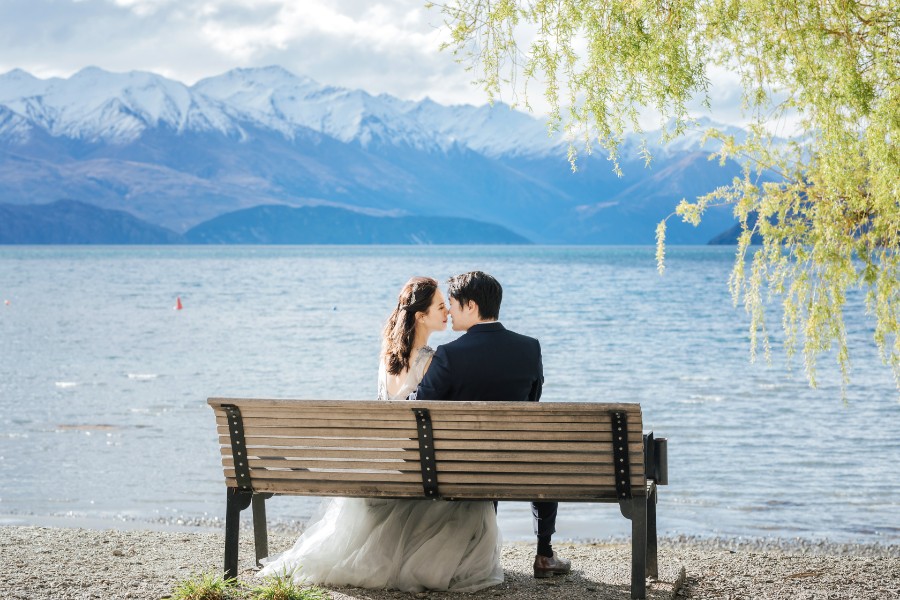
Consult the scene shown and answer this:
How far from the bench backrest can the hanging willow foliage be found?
8.97 ft

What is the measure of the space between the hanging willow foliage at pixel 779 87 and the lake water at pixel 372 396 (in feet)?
9.48

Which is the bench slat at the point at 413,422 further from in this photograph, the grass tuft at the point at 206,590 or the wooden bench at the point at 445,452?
the grass tuft at the point at 206,590

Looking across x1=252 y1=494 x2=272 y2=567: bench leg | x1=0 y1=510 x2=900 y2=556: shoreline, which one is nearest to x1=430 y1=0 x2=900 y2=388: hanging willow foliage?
x1=0 y1=510 x2=900 y2=556: shoreline

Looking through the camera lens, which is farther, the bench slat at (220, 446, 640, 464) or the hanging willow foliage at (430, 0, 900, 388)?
the hanging willow foliage at (430, 0, 900, 388)

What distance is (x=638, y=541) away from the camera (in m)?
5.55

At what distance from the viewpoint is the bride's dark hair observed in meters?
6.01

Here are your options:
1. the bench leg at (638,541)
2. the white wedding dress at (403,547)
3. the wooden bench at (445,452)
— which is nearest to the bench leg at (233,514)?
the wooden bench at (445,452)

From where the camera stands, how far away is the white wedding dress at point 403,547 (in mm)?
5910

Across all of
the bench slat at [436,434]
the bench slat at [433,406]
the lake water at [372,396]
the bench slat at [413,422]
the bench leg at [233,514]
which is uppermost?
the bench slat at [433,406]

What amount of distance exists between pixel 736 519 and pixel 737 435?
4.98 metres

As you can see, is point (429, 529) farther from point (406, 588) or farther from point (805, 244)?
point (805, 244)

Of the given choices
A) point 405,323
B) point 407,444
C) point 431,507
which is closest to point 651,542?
point 431,507

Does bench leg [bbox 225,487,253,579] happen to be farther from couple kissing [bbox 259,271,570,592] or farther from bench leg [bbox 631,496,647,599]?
bench leg [bbox 631,496,647,599]

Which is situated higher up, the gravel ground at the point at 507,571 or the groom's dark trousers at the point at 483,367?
the groom's dark trousers at the point at 483,367
